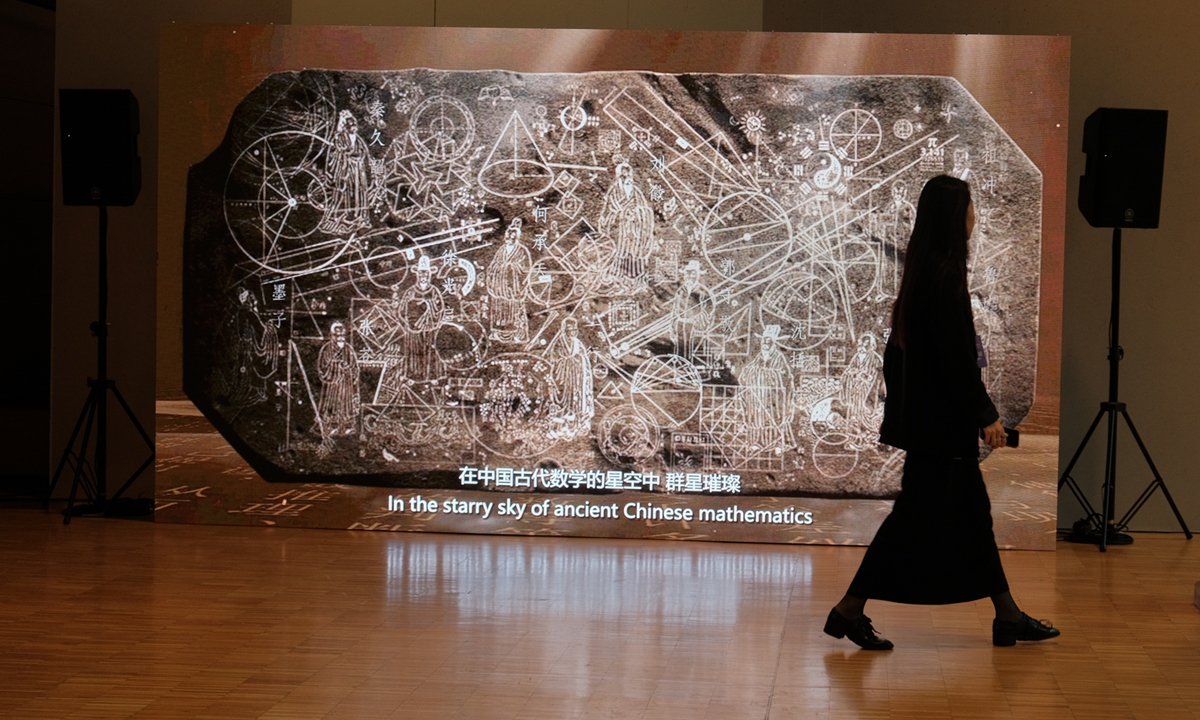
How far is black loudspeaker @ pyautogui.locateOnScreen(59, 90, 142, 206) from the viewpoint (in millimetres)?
6602

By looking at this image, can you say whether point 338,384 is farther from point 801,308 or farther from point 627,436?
point 801,308

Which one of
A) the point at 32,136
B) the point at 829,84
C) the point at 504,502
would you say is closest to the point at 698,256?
the point at 829,84

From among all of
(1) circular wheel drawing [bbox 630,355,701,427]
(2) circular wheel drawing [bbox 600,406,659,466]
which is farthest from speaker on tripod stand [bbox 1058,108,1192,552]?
(2) circular wheel drawing [bbox 600,406,659,466]

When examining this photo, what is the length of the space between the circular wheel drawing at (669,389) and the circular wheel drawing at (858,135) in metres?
1.23

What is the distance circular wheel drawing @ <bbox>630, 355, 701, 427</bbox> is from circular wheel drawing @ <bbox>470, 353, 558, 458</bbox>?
1.49 feet

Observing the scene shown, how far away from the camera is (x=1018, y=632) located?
13.5ft

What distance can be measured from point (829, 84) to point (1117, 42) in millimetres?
1859

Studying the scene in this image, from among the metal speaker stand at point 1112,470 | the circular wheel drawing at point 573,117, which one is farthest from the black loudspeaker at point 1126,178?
the circular wheel drawing at point 573,117

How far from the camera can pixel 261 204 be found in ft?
20.4

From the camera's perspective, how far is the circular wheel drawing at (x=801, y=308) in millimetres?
5965

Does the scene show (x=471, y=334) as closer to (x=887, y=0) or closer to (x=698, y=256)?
(x=698, y=256)

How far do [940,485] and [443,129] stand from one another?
3.16m

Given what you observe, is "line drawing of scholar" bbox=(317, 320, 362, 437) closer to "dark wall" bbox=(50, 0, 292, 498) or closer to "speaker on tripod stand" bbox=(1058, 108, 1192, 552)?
"dark wall" bbox=(50, 0, 292, 498)

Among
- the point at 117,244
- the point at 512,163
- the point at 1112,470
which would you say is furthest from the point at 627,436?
the point at 117,244
